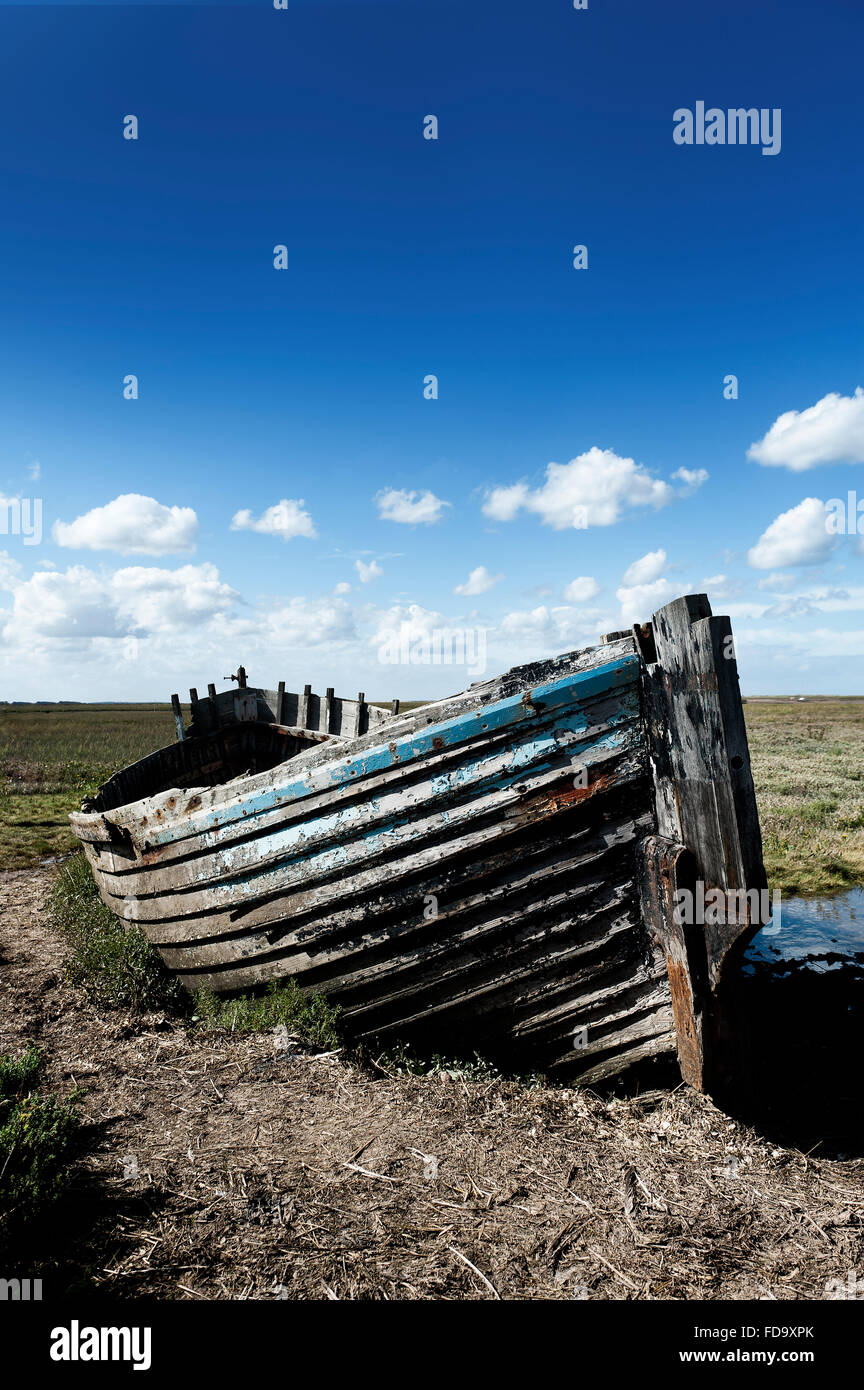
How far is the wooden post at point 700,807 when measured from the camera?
3.77m

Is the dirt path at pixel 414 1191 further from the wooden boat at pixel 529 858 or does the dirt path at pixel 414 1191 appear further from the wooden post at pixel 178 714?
the wooden post at pixel 178 714

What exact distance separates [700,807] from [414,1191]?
7.50 feet

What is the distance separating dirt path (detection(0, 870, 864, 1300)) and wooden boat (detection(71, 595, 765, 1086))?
437 mm

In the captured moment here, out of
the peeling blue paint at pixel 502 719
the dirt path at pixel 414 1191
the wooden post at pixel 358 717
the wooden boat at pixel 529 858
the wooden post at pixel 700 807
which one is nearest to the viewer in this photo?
the dirt path at pixel 414 1191

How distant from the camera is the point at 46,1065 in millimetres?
4754

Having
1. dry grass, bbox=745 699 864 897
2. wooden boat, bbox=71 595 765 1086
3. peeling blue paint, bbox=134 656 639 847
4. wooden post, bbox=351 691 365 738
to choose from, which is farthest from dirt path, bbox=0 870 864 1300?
dry grass, bbox=745 699 864 897

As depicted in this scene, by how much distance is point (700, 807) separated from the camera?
3.88 m

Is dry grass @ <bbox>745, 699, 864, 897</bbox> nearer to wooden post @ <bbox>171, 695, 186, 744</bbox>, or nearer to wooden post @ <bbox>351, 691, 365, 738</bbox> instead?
wooden post @ <bbox>351, 691, 365, 738</bbox>

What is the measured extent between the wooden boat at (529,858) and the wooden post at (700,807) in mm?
10

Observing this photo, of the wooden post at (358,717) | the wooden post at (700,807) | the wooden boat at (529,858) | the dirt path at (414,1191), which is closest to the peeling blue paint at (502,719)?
the wooden boat at (529,858)

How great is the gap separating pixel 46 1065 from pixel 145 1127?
4.10ft

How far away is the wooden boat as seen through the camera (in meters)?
3.88
